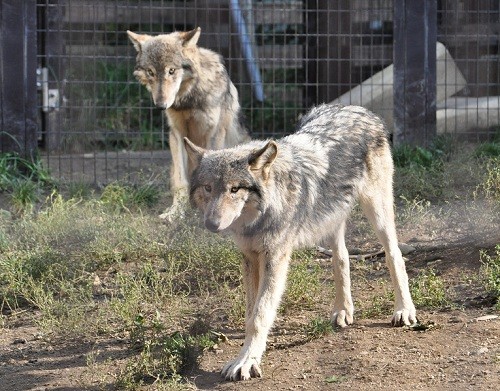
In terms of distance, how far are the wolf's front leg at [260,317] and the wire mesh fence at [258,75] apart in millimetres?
4521

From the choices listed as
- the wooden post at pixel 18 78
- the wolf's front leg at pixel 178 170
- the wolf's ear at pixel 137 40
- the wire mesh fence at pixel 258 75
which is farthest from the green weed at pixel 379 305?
the wooden post at pixel 18 78

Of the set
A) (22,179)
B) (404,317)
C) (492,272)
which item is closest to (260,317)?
(404,317)

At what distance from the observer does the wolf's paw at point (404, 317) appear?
18.5 feet

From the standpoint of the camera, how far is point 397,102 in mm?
10086

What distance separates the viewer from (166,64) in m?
8.56

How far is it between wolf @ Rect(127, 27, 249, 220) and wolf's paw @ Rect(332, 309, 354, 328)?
287cm

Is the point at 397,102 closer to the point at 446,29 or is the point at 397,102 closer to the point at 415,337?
the point at 446,29

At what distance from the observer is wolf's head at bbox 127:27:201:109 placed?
8.55m

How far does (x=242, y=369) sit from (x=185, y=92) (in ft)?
14.1

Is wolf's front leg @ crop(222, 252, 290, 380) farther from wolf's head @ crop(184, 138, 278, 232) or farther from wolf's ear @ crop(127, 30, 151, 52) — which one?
wolf's ear @ crop(127, 30, 151, 52)

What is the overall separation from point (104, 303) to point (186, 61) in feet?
9.66

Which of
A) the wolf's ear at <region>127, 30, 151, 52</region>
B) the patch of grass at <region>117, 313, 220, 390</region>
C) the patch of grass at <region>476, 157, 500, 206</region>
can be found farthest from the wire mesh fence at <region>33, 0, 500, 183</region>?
the patch of grass at <region>117, 313, 220, 390</region>

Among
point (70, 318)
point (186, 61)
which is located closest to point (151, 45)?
point (186, 61)

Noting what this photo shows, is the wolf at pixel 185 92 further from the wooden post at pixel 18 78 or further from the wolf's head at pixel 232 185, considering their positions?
the wolf's head at pixel 232 185
